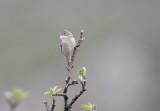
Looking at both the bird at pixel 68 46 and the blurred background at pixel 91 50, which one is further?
the blurred background at pixel 91 50

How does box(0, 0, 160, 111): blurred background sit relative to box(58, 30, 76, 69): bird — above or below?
above

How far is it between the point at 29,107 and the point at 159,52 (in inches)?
284

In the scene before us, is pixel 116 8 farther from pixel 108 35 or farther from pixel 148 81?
pixel 148 81

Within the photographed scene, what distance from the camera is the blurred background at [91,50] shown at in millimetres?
17328

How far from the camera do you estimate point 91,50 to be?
Result: 64.2ft

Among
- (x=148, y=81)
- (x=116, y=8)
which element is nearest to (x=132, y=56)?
(x=148, y=81)

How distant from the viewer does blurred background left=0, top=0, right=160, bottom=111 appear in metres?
17.3

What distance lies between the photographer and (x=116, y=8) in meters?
22.9

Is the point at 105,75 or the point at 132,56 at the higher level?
the point at 132,56

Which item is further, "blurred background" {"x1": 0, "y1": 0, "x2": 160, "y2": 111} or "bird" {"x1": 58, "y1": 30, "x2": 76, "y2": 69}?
"blurred background" {"x1": 0, "y1": 0, "x2": 160, "y2": 111}

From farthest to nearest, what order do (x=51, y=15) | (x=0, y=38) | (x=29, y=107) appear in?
(x=51, y=15), (x=0, y=38), (x=29, y=107)

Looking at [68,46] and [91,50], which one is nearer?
[68,46]

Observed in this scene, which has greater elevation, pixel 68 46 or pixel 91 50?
pixel 91 50

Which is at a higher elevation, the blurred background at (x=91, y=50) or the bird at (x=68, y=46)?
the blurred background at (x=91, y=50)
